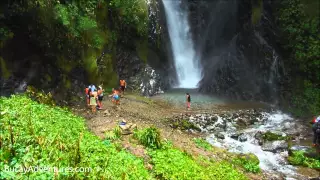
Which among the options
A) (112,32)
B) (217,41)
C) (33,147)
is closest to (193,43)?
(217,41)

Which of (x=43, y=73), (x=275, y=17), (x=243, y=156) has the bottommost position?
(x=243, y=156)

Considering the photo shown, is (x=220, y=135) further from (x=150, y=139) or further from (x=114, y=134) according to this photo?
(x=114, y=134)

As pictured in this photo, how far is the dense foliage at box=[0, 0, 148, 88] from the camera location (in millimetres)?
18344

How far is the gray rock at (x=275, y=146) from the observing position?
16.7 meters

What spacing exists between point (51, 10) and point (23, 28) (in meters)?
2.08

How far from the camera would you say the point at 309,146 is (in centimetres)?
1742

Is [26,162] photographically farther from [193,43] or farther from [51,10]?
[193,43]

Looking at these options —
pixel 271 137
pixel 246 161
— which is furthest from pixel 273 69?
pixel 246 161

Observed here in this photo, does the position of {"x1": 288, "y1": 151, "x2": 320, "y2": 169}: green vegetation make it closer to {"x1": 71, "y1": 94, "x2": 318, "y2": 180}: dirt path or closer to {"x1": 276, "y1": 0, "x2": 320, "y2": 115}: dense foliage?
{"x1": 71, "y1": 94, "x2": 318, "y2": 180}: dirt path

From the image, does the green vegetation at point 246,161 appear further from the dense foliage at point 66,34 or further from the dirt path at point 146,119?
the dense foliage at point 66,34

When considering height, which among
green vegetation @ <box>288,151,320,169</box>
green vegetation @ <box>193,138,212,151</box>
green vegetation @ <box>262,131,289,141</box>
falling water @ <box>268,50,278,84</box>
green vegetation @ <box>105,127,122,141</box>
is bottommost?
green vegetation @ <box>288,151,320,169</box>

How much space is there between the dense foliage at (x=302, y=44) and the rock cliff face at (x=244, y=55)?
1082 mm

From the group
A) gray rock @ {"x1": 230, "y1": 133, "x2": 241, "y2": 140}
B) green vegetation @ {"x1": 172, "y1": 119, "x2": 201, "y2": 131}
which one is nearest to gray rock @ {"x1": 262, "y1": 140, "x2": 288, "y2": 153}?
gray rock @ {"x1": 230, "y1": 133, "x2": 241, "y2": 140}

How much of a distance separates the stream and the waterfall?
643 cm
